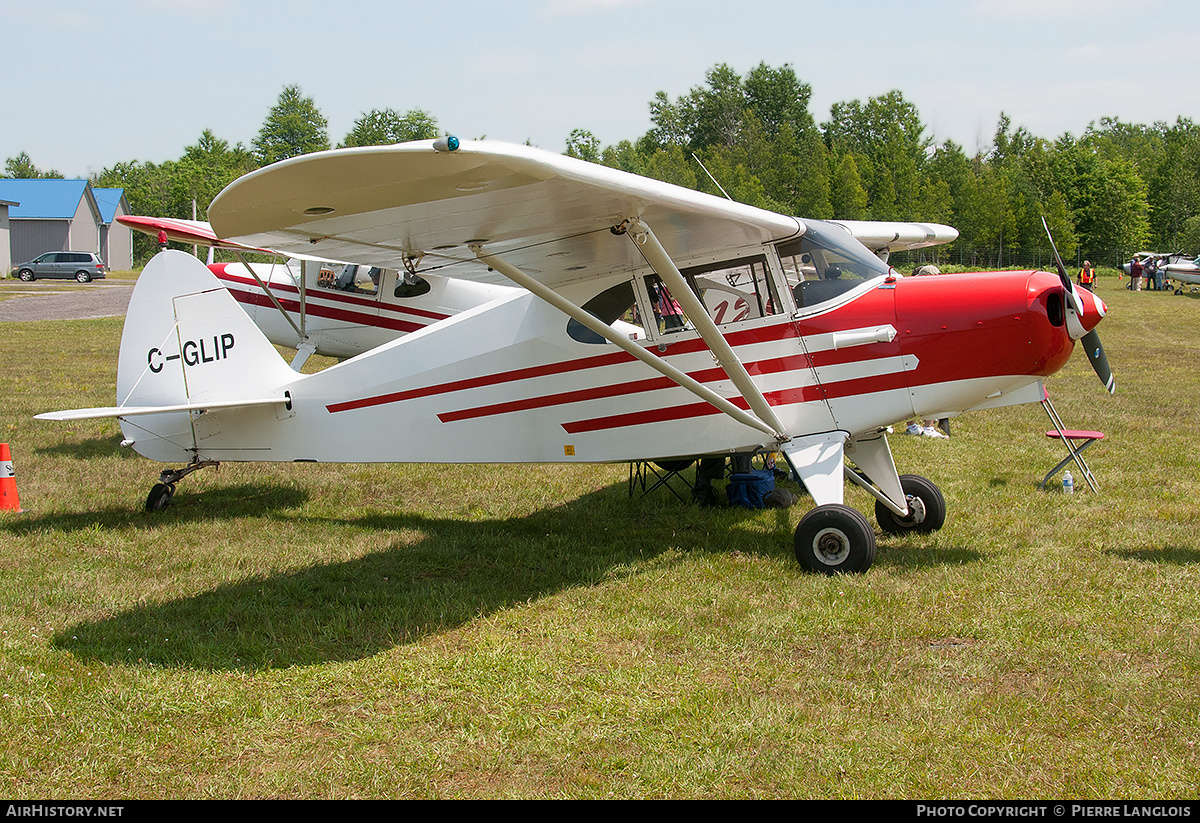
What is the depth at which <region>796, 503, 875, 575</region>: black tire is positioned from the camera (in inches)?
238

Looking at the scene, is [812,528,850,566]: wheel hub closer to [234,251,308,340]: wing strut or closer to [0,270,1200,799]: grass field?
[0,270,1200,799]: grass field

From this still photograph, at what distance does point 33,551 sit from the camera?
6.93 metres

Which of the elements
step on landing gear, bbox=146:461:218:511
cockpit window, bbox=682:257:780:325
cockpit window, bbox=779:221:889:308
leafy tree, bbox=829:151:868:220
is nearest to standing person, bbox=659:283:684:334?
cockpit window, bbox=682:257:780:325

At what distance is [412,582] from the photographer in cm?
634

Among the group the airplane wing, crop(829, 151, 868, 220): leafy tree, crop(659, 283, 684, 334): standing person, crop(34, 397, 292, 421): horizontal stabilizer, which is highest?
crop(829, 151, 868, 220): leafy tree

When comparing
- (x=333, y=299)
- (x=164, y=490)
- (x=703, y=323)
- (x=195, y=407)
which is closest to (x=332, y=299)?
(x=333, y=299)

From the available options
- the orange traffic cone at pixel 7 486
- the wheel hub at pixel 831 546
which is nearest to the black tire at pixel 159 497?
the orange traffic cone at pixel 7 486

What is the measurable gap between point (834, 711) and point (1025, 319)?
3.18 metres

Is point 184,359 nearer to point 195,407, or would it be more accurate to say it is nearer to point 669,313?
point 195,407

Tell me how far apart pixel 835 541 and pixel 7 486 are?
7.13 meters

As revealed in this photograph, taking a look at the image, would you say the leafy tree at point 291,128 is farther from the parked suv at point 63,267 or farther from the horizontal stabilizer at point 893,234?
the horizontal stabilizer at point 893,234

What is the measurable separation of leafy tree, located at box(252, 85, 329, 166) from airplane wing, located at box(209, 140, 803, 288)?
115m

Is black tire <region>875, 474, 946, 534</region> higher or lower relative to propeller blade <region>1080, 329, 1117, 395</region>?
lower

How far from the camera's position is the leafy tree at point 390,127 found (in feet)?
344
